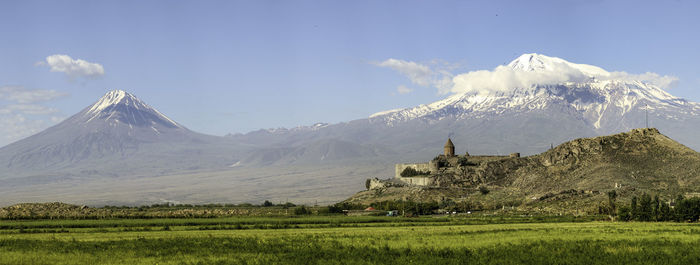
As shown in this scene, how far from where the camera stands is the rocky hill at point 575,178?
145500 mm

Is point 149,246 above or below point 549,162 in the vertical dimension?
below

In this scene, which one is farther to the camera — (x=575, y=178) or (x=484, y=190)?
(x=484, y=190)

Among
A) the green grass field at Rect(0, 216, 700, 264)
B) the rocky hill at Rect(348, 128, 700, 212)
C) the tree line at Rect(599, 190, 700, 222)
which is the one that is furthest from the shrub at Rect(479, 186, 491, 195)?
the green grass field at Rect(0, 216, 700, 264)

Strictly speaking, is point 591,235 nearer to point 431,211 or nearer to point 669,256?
point 669,256

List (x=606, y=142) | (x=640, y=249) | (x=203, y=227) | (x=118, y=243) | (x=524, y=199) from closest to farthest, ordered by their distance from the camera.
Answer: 1. (x=640, y=249)
2. (x=118, y=243)
3. (x=203, y=227)
4. (x=524, y=199)
5. (x=606, y=142)

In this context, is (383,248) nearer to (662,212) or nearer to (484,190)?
(662,212)

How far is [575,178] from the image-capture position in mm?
168375

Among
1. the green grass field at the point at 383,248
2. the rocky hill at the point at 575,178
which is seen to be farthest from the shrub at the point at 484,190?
the green grass field at the point at 383,248

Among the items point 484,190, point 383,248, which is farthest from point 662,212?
point 484,190

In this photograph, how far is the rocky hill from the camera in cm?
14550

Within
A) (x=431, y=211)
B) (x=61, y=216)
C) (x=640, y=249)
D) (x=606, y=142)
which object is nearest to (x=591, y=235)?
(x=640, y=249)

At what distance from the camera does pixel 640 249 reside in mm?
56469

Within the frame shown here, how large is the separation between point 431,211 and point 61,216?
64.9 metres

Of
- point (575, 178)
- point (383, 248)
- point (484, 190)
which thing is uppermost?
point (575, 178)
